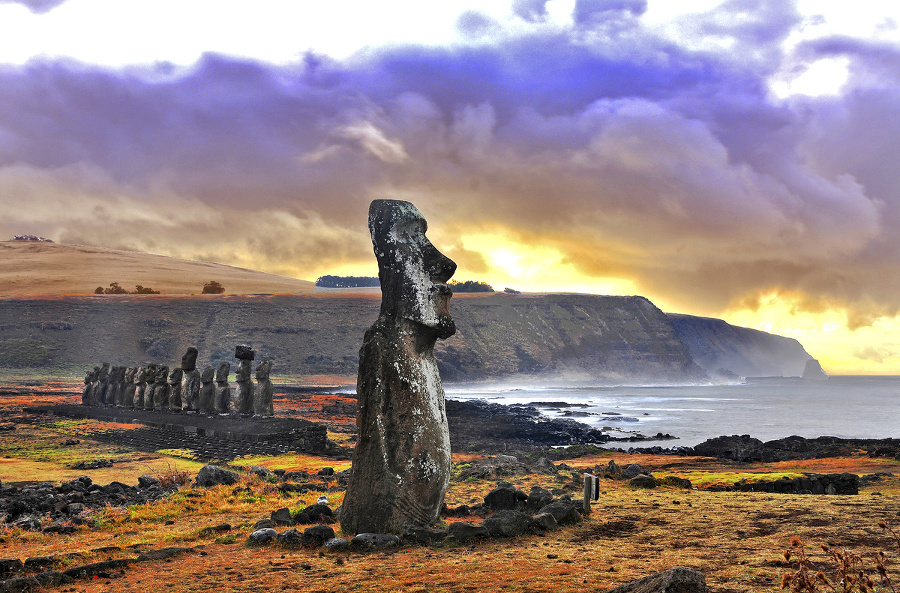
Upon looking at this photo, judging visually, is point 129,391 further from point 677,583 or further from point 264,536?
point 677,583

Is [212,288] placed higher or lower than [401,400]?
higher

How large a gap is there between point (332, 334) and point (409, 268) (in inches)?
3680

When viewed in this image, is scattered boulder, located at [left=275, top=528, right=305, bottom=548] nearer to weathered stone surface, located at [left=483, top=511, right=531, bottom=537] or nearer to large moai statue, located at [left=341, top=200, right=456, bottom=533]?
large moai statue, located at [left=341, top=200, right=456, bottom=533]

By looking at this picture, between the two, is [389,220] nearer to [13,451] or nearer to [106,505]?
[106,505]

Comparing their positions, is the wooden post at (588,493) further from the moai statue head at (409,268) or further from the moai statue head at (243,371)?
the moai statue head at (243,371)

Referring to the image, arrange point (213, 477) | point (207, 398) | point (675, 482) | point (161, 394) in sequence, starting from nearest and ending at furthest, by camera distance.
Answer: point (213, 477) < point (675, 482) < point (207, 398) < point (161, 394)

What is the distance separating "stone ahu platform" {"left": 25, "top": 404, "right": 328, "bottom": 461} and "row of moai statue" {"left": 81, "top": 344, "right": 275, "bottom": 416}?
91 centimetres

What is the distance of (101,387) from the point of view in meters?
32.4

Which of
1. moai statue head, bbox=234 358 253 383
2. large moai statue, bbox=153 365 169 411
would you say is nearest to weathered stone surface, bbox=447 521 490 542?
moai statue head, bbox=234 358 253 383

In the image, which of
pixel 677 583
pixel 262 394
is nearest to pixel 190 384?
pixel 262 394

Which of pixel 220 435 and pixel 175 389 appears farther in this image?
pixel 175 389

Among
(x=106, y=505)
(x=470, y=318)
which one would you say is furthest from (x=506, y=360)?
(x=106, y=505)

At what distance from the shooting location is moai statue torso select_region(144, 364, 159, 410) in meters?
28.4

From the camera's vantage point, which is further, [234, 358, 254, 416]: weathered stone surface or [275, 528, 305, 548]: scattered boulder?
[234, 358, 254, 416]: weathered stone surface
